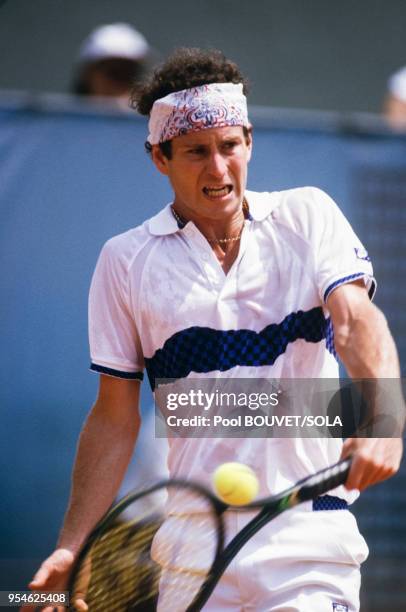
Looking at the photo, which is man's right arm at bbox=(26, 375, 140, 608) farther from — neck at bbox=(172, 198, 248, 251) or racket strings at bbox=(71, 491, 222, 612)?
neck at bbox=(172, 198, 248, 251)

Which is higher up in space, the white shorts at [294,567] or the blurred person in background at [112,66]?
the blurred person in background at [112,66]

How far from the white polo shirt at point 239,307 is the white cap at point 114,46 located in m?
1.50

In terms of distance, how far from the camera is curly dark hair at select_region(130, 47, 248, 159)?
102 inches

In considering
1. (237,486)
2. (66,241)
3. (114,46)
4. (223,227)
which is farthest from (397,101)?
(237,486)

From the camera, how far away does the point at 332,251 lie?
239cm

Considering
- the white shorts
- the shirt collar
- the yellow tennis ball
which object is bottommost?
the white shorts

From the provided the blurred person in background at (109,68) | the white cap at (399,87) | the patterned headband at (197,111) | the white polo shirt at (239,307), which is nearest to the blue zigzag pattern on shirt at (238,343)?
the white polo shirt at (239,307)

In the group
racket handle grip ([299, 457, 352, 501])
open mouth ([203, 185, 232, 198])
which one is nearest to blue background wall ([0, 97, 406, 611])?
open mouth ([203, 185, 232, 198])

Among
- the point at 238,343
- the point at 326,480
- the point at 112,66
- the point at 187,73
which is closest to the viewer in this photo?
the point at 326,480

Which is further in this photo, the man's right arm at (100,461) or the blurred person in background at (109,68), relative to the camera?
the blurred person in background at (109,68)

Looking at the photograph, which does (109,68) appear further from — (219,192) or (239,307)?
(239,307)

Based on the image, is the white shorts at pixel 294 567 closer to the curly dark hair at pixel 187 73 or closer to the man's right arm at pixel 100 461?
the man's right arm at pixel 100 461

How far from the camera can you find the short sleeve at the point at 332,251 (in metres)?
2.35

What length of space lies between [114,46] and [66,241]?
2.62ft
